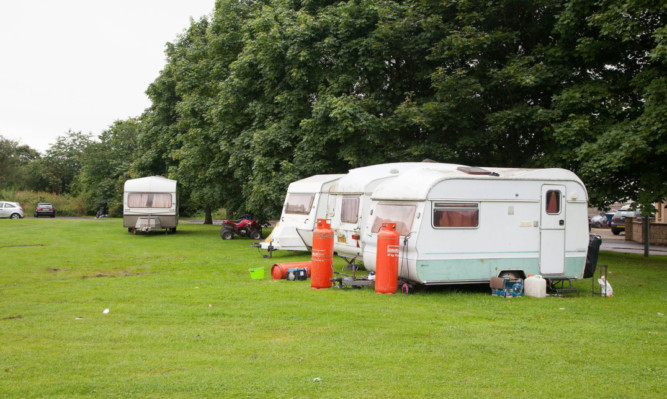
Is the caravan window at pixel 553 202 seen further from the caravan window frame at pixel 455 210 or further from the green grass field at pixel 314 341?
the green grass field at pixel 314 341

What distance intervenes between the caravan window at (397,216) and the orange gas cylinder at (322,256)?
112 centimetres

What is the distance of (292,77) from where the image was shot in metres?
23.5

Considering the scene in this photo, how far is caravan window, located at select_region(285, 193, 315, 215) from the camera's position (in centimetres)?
1884

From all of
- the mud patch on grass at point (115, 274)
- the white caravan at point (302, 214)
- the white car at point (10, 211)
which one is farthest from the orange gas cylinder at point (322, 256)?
the white car at point (10, 211)

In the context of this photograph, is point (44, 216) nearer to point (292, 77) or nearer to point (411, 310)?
point (292, 77)

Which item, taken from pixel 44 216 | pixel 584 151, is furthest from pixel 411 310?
pixel 44 216

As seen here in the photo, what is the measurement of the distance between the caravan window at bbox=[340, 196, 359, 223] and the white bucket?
4.80 m

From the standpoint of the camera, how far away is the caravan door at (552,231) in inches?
468

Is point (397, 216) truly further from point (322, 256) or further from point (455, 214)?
point (322, 256)

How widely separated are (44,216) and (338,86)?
44205 millimetres

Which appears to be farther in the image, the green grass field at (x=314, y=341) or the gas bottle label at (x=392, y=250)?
the gas bottle label at (x=392, y=250)

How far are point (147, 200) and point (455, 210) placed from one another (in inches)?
893

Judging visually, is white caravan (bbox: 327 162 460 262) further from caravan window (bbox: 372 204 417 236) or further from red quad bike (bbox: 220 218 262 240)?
red quad bike (bbox: 220 218 262 240)

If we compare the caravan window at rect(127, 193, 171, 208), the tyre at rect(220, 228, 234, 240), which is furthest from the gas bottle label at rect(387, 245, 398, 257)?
the caravan window at rect(127, 193, 171, 208)
